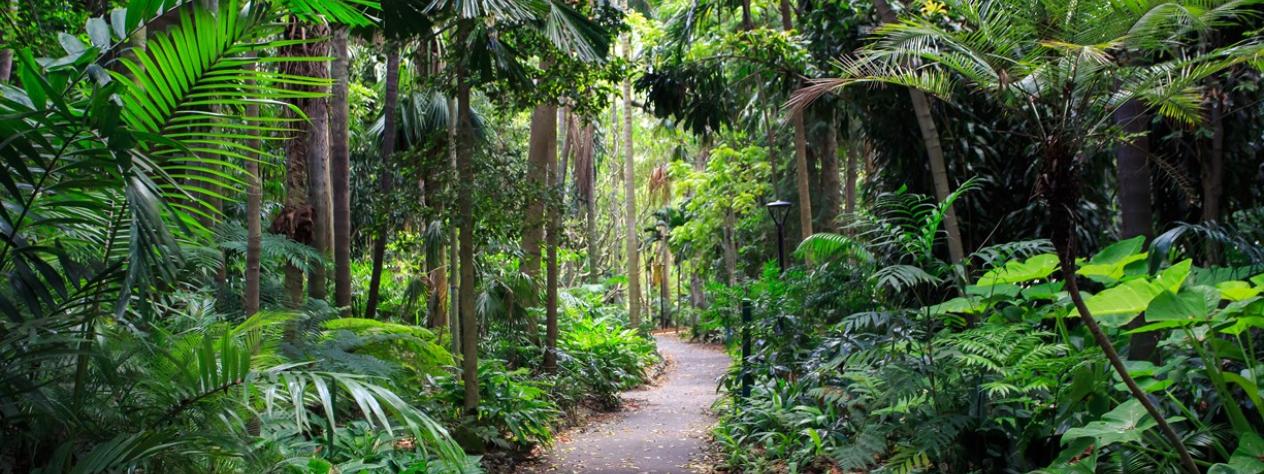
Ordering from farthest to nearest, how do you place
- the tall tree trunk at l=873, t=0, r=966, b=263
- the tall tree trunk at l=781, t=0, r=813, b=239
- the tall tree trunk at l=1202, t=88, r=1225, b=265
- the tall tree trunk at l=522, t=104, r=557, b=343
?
1. the tall tree trunk at l=781, t=0, r=813, b=239
2. the tall tree trunk at l=522, t=104, r=557, b=343
3. the tall tree trunk at l=873, t=0, r=966, b=263
4. the tall tree trunk at l=1202, t=88, r=1225, b=265

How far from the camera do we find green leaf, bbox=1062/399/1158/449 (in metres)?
3.98

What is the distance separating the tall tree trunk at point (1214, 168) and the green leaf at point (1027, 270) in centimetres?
221

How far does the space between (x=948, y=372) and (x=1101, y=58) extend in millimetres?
2000

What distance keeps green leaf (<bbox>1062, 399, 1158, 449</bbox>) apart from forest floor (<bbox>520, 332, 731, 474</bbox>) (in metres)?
3.75

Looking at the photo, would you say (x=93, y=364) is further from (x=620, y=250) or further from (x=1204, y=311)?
(x=620, y=250)

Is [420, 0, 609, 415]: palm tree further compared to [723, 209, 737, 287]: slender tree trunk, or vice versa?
[723, 209, 737, 287]: slender tree trunk

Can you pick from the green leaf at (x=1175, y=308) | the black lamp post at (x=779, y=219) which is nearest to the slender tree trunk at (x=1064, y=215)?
the green leaf at (x=1175, y=308)

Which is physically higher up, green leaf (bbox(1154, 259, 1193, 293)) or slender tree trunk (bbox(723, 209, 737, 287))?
slender tree trunk (bbox(723, 209, 737, 287))

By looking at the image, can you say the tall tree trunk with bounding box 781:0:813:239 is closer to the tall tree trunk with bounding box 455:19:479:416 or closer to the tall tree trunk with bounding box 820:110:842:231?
the tall tree trunk with bounding box 820:110:842:231

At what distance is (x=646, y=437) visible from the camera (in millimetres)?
8977

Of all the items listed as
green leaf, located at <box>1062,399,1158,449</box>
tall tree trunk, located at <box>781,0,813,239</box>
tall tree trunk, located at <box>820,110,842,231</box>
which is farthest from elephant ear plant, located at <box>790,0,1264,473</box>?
tall tree trunk, located at <box>820,110,842,231</box>

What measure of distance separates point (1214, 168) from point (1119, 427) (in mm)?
3297

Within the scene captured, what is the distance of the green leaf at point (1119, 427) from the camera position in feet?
13.0

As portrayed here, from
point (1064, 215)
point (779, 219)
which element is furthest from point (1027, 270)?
point (779, 219)
